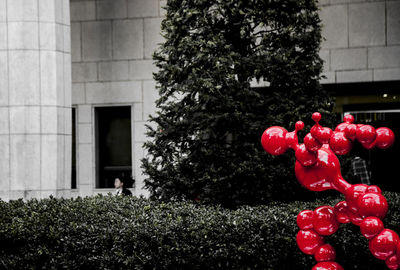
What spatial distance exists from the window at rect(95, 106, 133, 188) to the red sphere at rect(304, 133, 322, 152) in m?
10.9

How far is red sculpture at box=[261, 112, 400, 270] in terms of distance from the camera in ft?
13.8

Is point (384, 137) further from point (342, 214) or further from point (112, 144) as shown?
point (112, 144)

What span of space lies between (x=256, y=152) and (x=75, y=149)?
8.69 m

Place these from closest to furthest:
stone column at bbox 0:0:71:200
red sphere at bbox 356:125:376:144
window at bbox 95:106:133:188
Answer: red sphere at bbox 356:125:376:144, stone column at bbox 0:0:71:200, window at bbox 95:106:133:188

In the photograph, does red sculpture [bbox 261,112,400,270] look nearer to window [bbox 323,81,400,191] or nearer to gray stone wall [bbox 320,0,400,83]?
gray stone wall [bbox 320,0,400,83]

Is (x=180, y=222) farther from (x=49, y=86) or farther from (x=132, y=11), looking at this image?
(x=132, y=11)

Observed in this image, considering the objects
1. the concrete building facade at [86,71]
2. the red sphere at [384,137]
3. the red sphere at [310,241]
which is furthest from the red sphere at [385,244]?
the concrete building facade at [86,71]

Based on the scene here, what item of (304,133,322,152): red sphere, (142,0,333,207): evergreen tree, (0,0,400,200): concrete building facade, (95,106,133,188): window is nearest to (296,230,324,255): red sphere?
(304,133,322,152): red sphere

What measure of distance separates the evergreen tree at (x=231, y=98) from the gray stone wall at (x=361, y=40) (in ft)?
19.0

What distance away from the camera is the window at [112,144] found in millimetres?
14906

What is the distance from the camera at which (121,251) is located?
5941 mm

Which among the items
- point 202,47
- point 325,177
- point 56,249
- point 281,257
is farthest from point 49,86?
point 325,177

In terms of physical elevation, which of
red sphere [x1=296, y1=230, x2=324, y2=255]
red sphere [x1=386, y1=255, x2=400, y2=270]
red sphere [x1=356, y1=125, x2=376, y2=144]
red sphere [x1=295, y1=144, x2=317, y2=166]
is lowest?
red sphere [x1=386, y1=255, x2=400, y2=270]

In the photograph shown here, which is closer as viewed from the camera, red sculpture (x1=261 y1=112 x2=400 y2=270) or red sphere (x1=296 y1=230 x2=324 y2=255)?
red sculpture (x1=261 y1=112 x2=400 y2=270)
